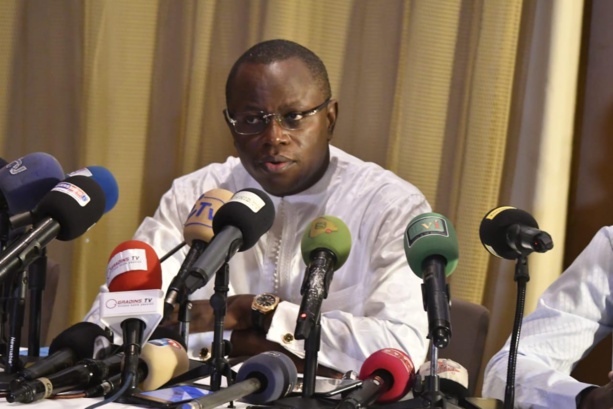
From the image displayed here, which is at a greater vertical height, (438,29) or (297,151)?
(438,29)

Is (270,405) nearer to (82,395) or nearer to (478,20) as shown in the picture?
(82,395)

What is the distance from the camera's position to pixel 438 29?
11.9ft

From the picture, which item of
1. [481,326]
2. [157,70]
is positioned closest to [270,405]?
[481,326]

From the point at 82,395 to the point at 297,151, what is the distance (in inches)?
55.7

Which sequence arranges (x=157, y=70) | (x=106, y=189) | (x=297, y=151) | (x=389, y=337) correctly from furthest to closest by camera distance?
1. (x=157, y=70)
2. (x=297, y=151)
3. (x=389, y=337)
4. (x=106, y=189)

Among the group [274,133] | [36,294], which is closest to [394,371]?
[36,294]

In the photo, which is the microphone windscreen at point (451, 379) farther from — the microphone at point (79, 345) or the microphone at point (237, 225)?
the microphone at point (79, 345)

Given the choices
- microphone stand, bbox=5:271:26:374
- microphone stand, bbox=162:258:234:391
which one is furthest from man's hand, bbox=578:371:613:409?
microphone stand, bbox=5:271:26:374

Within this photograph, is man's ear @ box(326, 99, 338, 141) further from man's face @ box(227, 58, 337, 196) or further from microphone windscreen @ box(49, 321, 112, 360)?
microphone windscreen @ box(49, 321, 112, 360)

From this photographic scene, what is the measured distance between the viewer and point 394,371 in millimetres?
2033

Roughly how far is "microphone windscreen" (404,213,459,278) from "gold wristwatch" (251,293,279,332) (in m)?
1.10

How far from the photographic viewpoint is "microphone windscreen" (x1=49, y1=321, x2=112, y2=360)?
7.03 ft

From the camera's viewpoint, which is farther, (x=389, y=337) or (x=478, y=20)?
(x=478, y=20)

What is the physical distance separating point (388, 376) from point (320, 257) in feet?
1.05
